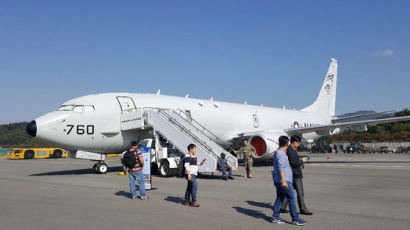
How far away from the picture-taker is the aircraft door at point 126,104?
56.1 feet

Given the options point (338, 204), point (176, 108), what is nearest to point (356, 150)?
point (176, 108)

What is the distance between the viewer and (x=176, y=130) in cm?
1551

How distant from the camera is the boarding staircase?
1480 cm

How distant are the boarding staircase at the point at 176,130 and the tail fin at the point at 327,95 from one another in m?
20.4

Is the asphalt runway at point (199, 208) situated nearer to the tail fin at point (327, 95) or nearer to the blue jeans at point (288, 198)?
the blue jeans at point (288, 198)

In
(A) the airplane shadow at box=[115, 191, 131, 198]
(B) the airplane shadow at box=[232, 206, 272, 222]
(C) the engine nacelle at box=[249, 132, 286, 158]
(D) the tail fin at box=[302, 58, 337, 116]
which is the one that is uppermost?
(D) the tail fin at box=[302, 58, 337, 116]

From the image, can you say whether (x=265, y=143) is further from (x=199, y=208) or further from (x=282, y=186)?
(x=282, y=186)

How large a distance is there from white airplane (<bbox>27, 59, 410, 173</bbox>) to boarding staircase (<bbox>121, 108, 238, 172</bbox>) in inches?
24.9

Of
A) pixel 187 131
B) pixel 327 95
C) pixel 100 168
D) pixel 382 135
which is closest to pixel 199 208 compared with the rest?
pixel 187 131

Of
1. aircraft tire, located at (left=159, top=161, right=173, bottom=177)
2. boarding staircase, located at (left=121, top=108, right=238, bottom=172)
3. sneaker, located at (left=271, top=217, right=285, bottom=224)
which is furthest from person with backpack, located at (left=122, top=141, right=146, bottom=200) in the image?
aircraft tire, located at (left=159, top=161, right=173, bottom=177)

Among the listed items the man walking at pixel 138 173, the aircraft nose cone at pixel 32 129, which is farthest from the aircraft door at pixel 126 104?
the man walking at pixel 138 173

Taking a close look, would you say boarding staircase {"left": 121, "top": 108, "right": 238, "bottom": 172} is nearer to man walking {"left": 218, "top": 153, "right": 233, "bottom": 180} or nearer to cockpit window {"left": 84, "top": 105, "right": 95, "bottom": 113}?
man walking {"left": 218, "top": 153, "right": 233, "bottom": 180}

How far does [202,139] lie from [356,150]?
35804 mm

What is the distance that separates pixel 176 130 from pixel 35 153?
102 feet
